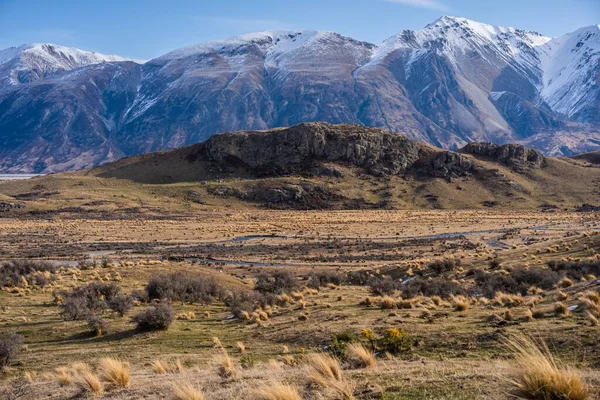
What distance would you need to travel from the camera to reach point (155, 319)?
2088 cm

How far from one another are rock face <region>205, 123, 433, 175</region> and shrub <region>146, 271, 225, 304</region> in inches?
5200

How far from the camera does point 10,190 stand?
153 metres

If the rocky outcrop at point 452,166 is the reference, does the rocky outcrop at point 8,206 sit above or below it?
below

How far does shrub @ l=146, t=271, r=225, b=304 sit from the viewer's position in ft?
94.6

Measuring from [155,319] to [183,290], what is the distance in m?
9.02

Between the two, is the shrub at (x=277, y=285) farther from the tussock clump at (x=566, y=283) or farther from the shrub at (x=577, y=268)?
the shrub at (x=577, y=268)

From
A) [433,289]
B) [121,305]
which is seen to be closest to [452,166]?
[433,289]

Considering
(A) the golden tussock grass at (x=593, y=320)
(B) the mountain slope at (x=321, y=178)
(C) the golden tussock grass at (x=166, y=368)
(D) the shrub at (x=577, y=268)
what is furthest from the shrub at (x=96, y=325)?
(B) the mountain slope at (x=321, y=178)

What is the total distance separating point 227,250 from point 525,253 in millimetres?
36109

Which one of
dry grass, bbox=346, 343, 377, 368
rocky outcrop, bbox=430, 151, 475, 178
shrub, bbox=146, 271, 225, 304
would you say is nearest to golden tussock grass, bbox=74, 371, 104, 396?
dry grass, bbox=346, 343, 377, 368

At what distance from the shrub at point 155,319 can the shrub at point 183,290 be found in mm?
6104

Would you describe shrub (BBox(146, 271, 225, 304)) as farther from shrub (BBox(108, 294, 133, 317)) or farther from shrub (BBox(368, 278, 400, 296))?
shrub (BBox(368, 278, 400, 296))

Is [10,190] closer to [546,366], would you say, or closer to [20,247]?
[20,247]

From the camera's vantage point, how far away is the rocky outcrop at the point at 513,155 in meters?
169
